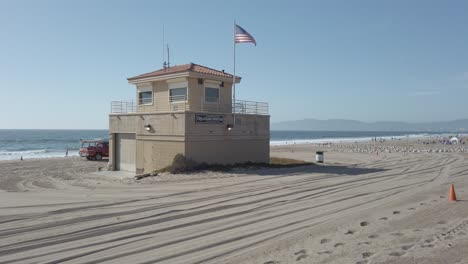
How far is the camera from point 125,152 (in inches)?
1018

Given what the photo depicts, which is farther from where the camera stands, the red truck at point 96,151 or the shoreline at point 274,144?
the shoreline at point 274,144

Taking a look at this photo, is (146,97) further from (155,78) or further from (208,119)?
(208,119)

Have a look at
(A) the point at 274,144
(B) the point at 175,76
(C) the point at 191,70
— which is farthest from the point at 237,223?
(A) the point at 274,144

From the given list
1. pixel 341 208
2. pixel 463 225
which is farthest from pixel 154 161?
pixel 463 225

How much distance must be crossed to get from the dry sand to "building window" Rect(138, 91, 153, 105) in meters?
9.10

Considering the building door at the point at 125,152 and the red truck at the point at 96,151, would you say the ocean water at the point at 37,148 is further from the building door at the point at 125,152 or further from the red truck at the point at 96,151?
the building door at the point at 125,152

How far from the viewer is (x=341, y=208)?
1183cm

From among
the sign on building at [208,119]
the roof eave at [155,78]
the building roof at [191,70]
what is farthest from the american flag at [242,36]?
the sign on building at [208,119]

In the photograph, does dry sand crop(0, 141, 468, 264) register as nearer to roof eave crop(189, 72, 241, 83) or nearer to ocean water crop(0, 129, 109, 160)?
roof eave crop(189, 72, 241, 83)

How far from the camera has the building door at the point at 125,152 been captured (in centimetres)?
2514

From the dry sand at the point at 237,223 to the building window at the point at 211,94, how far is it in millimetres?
7987

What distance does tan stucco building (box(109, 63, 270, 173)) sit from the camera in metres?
22.0

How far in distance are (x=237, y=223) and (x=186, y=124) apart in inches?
465

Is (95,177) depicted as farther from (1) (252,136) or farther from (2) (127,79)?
(1) (252,136)
